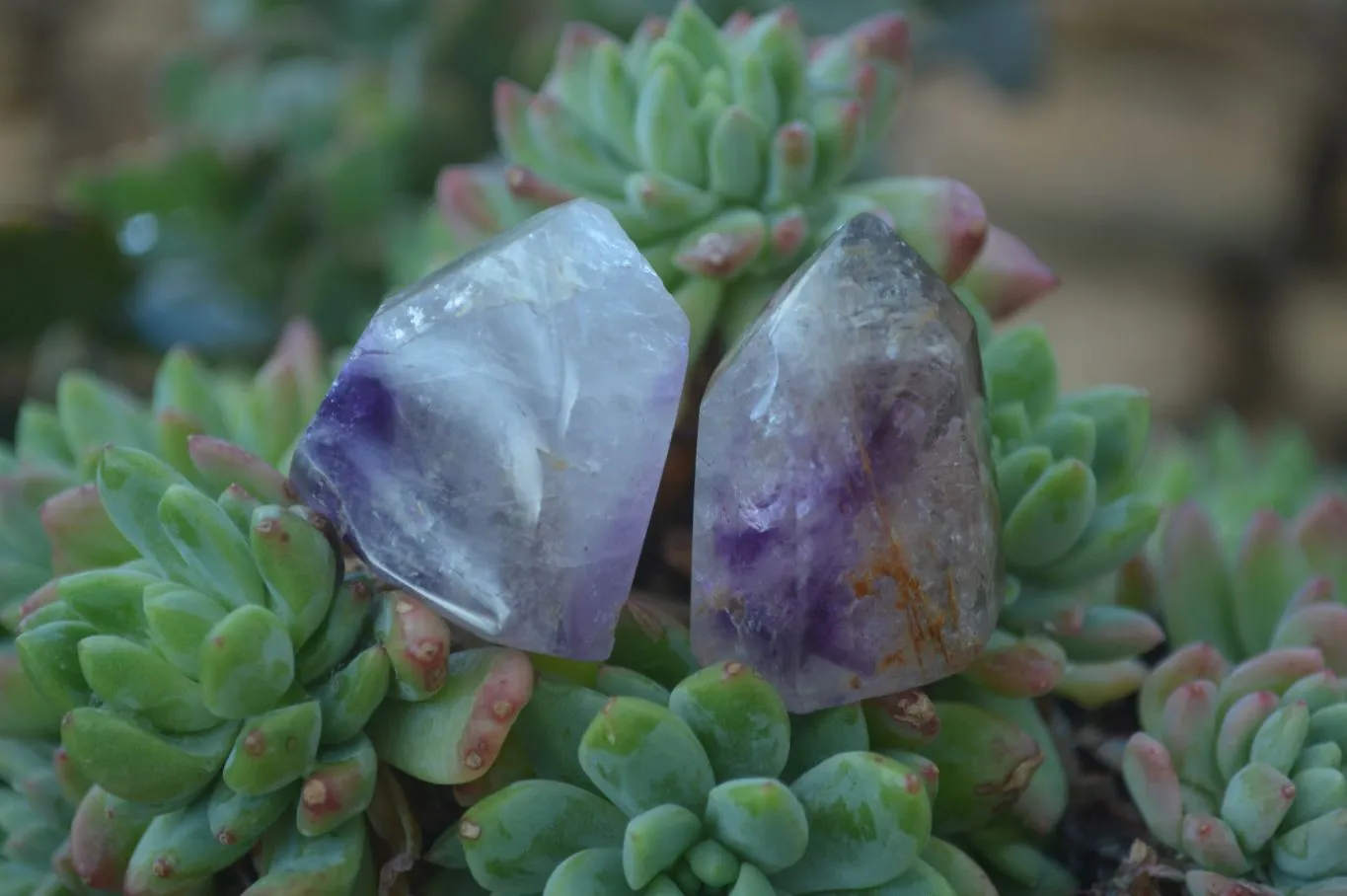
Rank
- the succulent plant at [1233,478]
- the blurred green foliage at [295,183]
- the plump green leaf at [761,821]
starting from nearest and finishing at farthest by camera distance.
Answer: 1. the plump green leaf at [761,821]
2. the succulent plant at [1233,478]
3. the blurred green foliage at [295,183]

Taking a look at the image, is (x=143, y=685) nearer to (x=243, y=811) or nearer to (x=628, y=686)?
(x=243, y=811)

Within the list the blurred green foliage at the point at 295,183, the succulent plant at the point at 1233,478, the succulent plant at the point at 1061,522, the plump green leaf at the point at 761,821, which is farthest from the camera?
the blurred green foliage at the point at 295,183

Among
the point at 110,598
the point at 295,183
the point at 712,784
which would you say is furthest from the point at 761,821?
the point at 295,183

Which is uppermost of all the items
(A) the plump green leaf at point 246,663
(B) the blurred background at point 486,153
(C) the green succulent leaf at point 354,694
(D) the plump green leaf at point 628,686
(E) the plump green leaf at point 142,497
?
(E) the plump green leaf at point 142,497

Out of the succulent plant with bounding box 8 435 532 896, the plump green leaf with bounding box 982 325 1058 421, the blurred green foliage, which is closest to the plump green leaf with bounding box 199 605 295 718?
the succulent plant with bounding box 8 435 532 896

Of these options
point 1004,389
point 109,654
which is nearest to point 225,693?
point 109,654

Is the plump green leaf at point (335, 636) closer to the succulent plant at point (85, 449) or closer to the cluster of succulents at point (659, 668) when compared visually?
the cluster of succulents at point (659, 668)

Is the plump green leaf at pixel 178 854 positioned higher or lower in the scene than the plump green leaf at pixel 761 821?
lower

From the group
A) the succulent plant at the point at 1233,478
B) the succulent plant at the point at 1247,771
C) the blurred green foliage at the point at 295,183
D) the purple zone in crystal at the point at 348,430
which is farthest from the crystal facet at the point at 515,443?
the blurred green foliage at the point at 295,183
